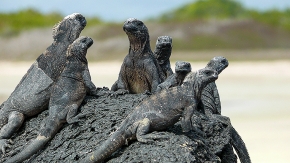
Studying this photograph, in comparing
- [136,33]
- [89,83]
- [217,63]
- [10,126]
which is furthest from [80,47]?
[217,63]

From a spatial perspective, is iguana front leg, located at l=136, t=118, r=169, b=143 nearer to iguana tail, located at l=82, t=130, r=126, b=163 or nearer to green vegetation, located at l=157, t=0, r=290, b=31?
iguana tail, located at l=82, t=130, r=126, b=163

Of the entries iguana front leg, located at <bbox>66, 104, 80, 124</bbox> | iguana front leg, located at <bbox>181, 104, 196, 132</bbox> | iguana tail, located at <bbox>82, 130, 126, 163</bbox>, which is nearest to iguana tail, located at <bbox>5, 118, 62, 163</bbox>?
iguana front leg, located at <bbox>66, 104, 80, 124</bbox>

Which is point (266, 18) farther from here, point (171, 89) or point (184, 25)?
point (171, 89)

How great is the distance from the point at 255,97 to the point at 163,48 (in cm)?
1813

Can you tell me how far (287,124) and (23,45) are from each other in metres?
38.3

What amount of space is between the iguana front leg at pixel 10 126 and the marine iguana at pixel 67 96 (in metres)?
0.52

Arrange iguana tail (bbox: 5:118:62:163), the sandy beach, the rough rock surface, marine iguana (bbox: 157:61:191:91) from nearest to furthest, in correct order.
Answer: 1. the rough rock surface
2. marine iguana (bbox: 157:61:191:91)
3. iguana tail (bbox: 5:118:62:163)
4. the sandy beach

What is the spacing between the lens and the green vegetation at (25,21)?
59.2m

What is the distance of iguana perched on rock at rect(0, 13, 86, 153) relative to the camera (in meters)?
8.65

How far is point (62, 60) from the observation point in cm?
898

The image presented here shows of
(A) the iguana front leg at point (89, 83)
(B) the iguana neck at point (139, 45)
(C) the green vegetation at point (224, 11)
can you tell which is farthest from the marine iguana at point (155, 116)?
(C) the green vegetation at point (224, 11)

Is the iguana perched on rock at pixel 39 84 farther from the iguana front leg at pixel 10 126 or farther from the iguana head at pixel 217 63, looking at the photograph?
the iguana head at pixel 217 63

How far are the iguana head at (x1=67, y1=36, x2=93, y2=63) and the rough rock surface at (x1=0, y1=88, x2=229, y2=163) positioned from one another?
0.61 m

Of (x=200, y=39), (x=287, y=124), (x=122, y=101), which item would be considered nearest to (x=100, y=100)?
(x=122, y=101)
